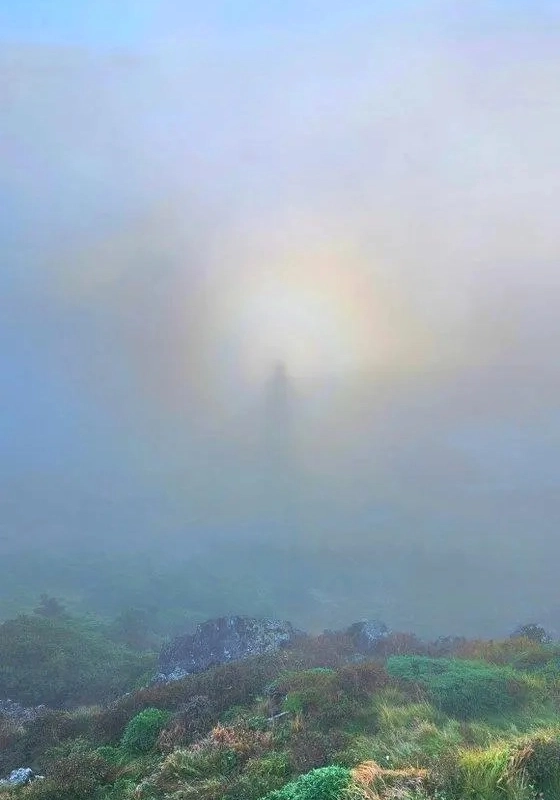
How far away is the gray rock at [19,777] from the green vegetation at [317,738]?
443 millimetres

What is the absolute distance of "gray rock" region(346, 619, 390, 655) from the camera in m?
32.3

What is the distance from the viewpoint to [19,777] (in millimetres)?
13539

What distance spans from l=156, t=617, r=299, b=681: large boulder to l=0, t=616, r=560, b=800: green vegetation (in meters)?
13.5

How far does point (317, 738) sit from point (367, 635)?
24626mm

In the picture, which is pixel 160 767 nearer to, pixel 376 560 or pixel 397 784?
pixel 397 784

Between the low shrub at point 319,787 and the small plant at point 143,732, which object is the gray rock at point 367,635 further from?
the low shrub at point 319,787

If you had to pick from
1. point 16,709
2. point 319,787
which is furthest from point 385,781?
point 16,709

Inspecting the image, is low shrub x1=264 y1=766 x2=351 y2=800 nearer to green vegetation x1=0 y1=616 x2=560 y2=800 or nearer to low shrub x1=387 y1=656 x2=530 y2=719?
green vegetation x1=0 y1=616 x2=560 y2=800

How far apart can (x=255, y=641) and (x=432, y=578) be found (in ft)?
146

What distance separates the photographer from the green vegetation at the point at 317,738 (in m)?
8.24

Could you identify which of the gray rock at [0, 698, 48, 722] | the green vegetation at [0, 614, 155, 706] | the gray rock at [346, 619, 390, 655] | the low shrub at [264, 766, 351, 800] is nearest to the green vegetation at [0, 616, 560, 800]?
the low shrub at [264, 766, 351, 800]

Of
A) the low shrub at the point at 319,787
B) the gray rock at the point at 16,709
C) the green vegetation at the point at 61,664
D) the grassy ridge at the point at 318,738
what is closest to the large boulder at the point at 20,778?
the grassy ridge at the point at 318,738

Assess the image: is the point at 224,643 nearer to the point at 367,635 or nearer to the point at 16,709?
the point at 367,635

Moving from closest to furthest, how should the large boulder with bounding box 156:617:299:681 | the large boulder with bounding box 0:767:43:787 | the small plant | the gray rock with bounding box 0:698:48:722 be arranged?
the large boulder with bounding box 0:767:43:787
the small plant
the gray rock with bounding box 0:698:48:722
the large boulder with bounding box 156:617:299:681
